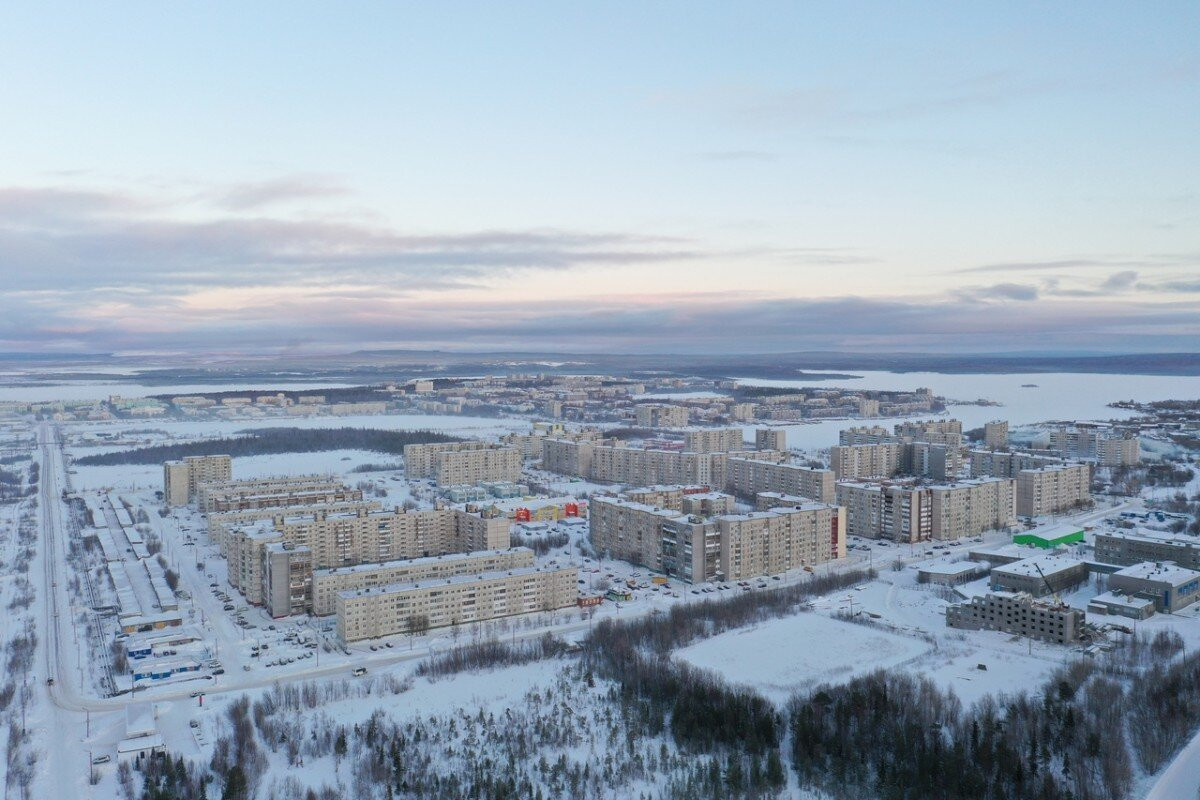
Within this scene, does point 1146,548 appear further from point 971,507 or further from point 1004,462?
point 1004,462

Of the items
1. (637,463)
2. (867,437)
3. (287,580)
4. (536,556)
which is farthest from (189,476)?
(867,437)

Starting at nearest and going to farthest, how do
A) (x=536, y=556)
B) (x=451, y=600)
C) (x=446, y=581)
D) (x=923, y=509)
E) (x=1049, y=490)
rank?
(x=451, y=600)
(x=446, y=581)
(x=536, y=556)
(x=923, y=509)
(x=1049, y=490)

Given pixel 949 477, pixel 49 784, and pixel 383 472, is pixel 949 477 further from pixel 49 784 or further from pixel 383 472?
pixel 49 784

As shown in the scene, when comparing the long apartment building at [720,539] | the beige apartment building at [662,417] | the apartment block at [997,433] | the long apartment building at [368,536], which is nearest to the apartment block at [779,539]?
the long apartment building at [720,539]

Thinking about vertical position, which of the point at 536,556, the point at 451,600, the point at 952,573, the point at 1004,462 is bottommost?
the point at 536,556

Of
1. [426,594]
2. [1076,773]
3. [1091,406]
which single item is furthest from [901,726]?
[1091,406]

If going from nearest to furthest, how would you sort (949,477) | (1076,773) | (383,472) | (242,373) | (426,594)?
(1076,773) → (426,594) → (949,477) → (383,472) → (242,373)
